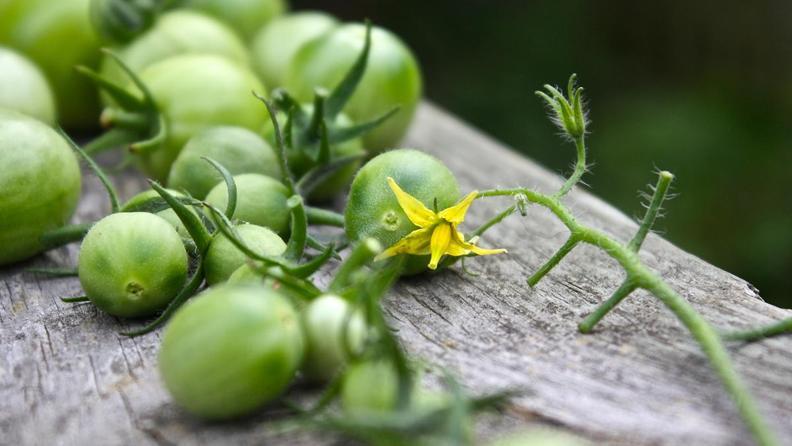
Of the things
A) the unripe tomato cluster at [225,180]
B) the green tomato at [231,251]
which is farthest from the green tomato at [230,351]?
the green tomato at [231,251]

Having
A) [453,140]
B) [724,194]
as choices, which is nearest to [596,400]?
[453,140]

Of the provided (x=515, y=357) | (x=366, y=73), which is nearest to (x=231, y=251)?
(x=515, y=357)

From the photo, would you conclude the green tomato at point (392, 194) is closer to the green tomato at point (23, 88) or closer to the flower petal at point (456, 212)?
the flower petal at point (456, 212)

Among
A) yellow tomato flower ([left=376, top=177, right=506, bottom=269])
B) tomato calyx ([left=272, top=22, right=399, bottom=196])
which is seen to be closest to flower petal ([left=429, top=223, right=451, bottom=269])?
yellow tomato flower ([left=376, top=177, right=506, bottom=269])

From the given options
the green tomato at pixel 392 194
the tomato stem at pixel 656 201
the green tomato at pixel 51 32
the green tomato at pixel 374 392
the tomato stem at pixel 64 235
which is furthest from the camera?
the green tomato at pixel 51 32

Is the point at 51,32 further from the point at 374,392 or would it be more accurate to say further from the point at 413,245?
the point at 374,392

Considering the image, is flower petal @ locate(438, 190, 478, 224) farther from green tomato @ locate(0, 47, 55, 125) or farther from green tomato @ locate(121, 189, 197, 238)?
green tomato @ locate(0, 47, 55, 125)
